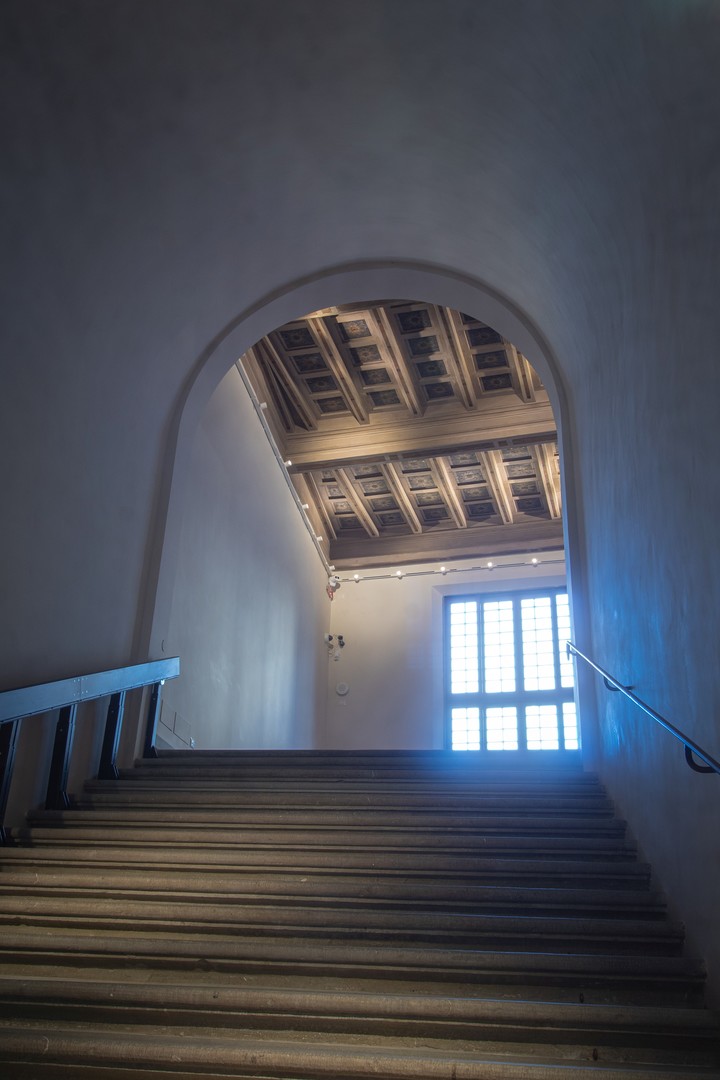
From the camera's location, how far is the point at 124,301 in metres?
5.84

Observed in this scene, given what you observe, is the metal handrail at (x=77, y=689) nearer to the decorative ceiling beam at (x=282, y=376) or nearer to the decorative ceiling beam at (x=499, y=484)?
the decorative ceiling beam at (x=282, y=376)

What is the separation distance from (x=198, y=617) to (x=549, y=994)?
20.8 ft

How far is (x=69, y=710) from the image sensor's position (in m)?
5.22

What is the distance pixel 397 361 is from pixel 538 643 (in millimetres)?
5313

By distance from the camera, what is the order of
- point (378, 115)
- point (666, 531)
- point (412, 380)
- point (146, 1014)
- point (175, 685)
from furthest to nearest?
1. point (412, 380)
2. point (175, 685)
3. point (378, 115)
4. point (666, 531)
5. point (146, 1014)

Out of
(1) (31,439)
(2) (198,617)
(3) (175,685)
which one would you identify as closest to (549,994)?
(1) (31,439)

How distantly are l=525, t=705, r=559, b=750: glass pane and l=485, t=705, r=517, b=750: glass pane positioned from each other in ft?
0.71

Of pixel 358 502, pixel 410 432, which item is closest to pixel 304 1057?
pixel 410 432

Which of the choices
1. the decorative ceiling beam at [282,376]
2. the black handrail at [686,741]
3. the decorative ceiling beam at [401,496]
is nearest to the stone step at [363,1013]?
the black handrail at [686,741]

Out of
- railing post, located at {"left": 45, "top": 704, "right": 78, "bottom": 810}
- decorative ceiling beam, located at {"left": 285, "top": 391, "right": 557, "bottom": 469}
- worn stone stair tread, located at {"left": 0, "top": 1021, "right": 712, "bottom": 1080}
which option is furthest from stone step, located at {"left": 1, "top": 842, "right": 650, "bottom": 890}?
decorative ceiling beam, located at {"left": 285, "top": 391, "right": 557, "bottom": 469}

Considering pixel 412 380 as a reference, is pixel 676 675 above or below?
below

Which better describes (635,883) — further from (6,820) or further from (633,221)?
(6,820)

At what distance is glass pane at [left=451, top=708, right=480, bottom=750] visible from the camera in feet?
46.5

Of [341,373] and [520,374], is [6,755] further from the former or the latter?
[520,374]
